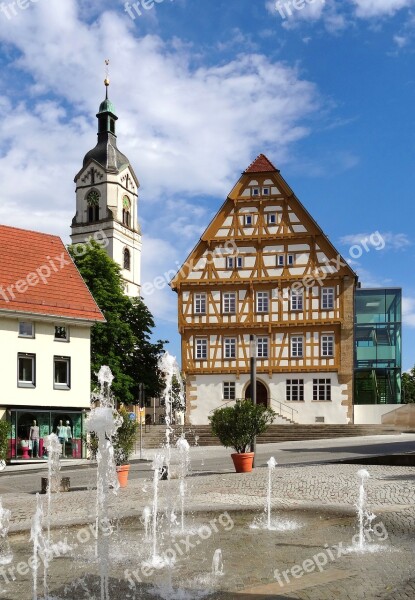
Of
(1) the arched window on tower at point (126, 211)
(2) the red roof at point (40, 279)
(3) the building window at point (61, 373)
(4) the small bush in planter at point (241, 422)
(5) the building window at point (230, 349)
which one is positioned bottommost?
(4) the small bush in planter at point (241, 422)

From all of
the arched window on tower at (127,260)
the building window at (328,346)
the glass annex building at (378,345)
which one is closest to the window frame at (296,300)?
the building window at (328,346)

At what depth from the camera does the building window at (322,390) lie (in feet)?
147

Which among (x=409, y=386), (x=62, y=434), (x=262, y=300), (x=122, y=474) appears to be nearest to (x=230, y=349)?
(x=262, y=300)

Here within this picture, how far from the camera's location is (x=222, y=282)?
46500 mm

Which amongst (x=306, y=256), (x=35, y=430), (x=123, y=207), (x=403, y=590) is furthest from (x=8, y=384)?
(x=123, y=207)

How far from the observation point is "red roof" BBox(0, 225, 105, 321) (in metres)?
32.7

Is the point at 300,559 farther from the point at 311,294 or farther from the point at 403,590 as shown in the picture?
the point at 311,294

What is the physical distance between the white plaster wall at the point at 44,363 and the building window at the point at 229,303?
45.4 feet

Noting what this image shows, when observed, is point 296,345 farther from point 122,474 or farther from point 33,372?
point 122,474

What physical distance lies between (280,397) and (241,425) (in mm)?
25621

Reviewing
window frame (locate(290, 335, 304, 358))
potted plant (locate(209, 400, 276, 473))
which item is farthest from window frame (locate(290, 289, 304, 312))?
potted plant (locate(209, 400, 276, 473))

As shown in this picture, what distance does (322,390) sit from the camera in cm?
4488

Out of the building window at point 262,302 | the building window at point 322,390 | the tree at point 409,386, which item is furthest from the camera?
the tree at point 409,386

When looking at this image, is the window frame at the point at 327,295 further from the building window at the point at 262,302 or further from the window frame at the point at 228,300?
the window frame at the point at 228,300
